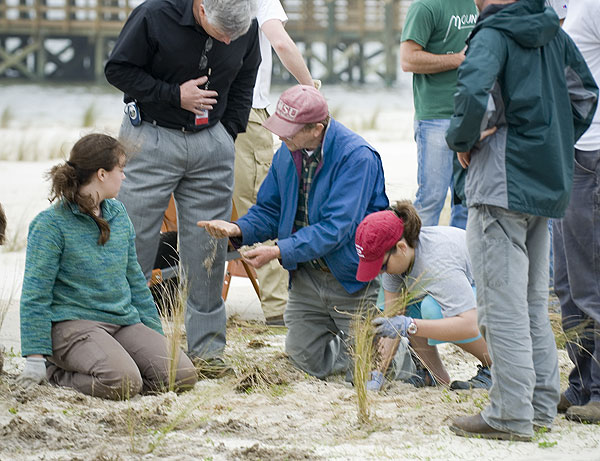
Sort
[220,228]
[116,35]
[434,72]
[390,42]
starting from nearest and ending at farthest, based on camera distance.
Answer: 1. [220,228]
2. [434,72]
3. [116,35]
4. [390,42]

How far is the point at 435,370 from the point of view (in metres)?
4.37

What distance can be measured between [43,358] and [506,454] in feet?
6.54

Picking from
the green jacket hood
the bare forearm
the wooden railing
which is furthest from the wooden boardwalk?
the green jacket hood

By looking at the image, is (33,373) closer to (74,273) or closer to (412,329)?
(74,273)

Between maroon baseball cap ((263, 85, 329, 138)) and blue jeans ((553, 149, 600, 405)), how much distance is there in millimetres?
1137

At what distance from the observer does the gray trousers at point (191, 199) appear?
443 centimetres

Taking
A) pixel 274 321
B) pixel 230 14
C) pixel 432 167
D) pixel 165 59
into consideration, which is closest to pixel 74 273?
pixel 165 59

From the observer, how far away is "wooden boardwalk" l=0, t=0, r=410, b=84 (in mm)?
49031

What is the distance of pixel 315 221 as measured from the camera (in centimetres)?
434

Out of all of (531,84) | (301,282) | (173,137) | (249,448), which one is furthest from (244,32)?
(249,448)

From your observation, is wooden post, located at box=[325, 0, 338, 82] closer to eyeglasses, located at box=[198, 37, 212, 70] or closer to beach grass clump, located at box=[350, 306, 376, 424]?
eyeglasses, located at box=[198, 37, 212, 70]

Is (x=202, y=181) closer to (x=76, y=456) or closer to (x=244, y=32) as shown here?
(x=244, y=32)

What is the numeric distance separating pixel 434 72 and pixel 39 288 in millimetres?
2754

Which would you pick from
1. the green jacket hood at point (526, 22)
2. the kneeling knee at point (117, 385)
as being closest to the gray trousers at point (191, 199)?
the kneeling knee at point (117, 385)
